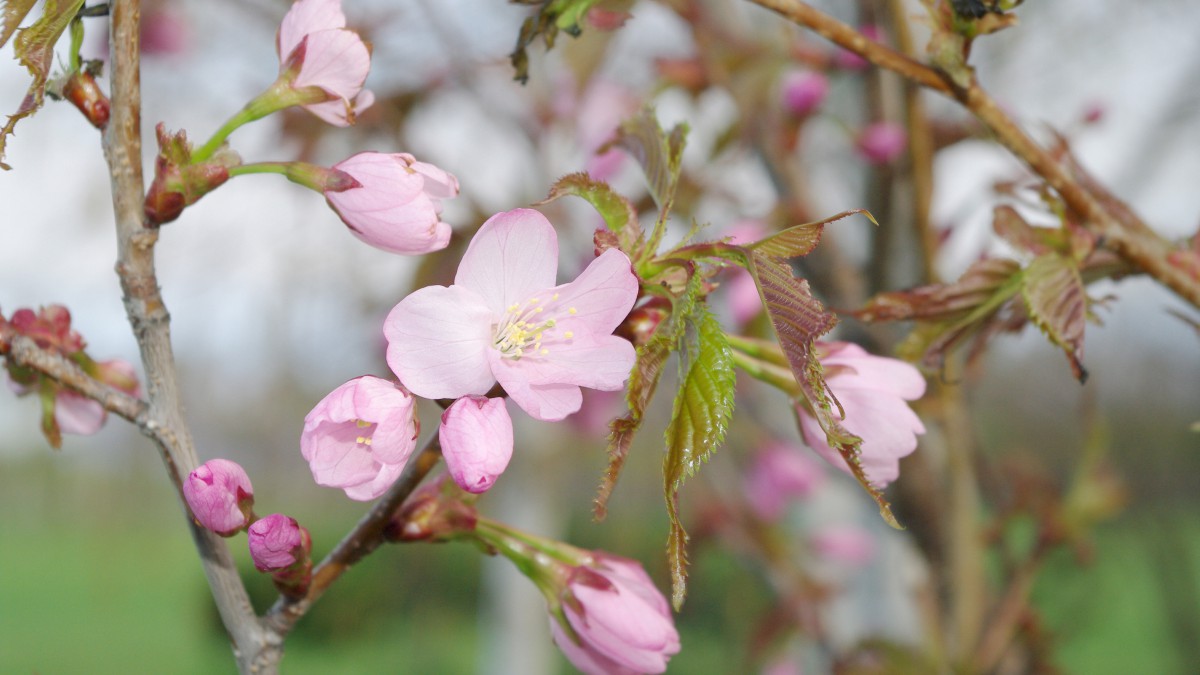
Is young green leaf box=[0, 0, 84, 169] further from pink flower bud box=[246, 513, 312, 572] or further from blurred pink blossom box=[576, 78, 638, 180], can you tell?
blurred pink blossom box=[576, 78, 638, 180]

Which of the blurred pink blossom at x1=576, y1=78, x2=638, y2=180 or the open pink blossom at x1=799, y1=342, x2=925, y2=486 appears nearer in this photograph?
the open pink blossom at x1=799, y1=342, x2=925, y2=486

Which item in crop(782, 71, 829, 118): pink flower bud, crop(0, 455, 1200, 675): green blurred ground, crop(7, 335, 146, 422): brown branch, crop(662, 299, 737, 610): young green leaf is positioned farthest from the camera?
crop(0, 455, 1200, 675): green blurred ground

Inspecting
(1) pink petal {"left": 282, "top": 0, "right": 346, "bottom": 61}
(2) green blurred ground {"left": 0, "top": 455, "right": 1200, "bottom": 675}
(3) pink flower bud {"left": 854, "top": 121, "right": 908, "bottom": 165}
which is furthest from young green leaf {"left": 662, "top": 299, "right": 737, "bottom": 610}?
(2) green blurred ground {"left": 0, "top": 455, "right": 1200, "bottom": 675}

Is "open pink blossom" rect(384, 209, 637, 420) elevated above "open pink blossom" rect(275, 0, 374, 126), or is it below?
below

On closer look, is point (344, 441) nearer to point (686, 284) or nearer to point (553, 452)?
point (686, 284)

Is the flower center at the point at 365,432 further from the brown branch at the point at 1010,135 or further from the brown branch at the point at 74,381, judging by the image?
the brown branch at the point at 1010,135

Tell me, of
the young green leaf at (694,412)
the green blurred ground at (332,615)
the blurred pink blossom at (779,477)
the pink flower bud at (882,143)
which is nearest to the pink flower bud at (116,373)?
the young green leaf at (694,412)

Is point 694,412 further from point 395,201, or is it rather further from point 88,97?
point 88,97

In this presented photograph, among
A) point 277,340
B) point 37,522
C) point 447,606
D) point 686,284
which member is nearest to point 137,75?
point 686,284
